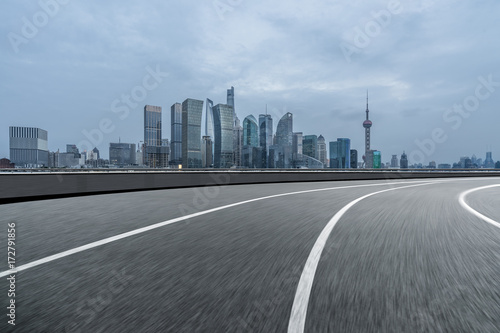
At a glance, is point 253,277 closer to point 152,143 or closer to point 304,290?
point 304,290

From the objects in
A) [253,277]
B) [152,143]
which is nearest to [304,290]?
[253,277]

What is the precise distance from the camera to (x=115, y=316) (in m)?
2.63

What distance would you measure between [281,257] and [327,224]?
9.48 ft

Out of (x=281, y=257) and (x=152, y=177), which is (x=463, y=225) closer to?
(x=281, y=257)

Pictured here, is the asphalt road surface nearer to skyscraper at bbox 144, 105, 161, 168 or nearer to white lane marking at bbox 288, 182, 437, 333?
white lane marking at bbox 288, 182, 437, 333

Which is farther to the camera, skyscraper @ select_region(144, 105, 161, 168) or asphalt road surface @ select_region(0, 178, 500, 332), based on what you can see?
skyscraper @ select_region(144, 105, 161, 168)

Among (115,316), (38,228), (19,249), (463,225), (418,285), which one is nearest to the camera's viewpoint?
(115,316)

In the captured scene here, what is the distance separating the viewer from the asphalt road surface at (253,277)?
258 cm

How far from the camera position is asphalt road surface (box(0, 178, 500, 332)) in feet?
8.46

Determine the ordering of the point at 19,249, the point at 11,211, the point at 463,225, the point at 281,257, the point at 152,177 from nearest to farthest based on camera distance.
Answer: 1. the point at 281,257
2. the point at 19,249
3. the point at 463,225
4. the point at 11,211
5. the point at 152,177

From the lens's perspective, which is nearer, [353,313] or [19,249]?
[353,313]

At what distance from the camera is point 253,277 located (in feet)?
11.9

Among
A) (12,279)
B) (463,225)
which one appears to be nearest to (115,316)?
(12,279)

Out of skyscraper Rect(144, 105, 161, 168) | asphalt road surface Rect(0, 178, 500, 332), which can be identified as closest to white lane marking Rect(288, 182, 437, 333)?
asphalt road surface Rect(0, 178, 500, 332)
